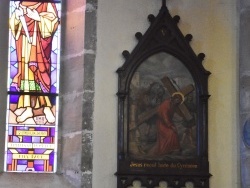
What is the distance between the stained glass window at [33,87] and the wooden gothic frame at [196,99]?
2.80 ft

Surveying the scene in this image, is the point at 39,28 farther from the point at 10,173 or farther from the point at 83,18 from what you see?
the point at 10,173

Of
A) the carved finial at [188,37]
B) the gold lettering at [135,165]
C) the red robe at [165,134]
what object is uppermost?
the carved finial at [188,37]

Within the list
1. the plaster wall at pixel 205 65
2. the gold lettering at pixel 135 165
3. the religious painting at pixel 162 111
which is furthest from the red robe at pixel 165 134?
the plaster wall at pixel 205 65

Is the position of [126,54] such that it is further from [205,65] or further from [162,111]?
[205,65]

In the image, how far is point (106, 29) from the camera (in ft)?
30.2

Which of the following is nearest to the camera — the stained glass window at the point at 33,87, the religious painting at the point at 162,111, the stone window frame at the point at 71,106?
the stone window frame at the point at 71,106

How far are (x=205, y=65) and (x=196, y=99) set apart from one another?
42cm

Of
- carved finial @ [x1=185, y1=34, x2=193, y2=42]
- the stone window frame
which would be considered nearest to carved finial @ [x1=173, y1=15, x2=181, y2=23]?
carved finial @ [x1=185, y1=34, x2=193, y2=42]

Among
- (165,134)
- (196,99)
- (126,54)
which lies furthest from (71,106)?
(196,99)

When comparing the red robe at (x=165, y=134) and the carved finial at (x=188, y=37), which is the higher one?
the carved finial at (x=188, y=37)

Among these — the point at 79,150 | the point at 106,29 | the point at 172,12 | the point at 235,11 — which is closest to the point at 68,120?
the point at 79,150

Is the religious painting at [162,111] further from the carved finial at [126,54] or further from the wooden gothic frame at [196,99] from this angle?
the carved finial at [126,54]

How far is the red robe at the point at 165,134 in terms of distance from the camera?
9078mm

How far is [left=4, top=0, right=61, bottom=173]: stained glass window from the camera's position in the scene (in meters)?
9.23
